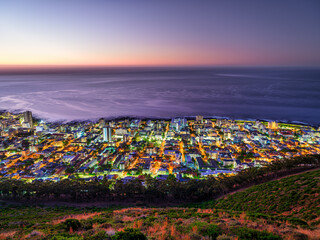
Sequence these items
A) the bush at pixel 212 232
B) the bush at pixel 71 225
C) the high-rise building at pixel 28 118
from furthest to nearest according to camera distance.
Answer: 1. the high-rise building at pixel 28 118
2. the bush at pixel 71 225
3. the bush at pixel 212 232

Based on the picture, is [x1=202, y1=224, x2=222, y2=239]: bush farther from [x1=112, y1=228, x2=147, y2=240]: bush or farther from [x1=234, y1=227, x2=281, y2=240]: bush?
[x1=112, y1=228, x2=147, y2=240]: bush

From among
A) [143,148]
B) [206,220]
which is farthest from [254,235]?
[143,148]

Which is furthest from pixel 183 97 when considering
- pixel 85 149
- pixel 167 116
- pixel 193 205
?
pixel 193 205

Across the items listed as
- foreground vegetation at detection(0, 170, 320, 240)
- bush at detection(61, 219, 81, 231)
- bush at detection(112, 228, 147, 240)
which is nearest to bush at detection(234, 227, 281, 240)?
foreground vegetation at detection(0, 170, 320, 240)

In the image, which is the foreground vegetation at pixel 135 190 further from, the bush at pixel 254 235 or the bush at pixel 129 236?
the bush at pixel 129 236

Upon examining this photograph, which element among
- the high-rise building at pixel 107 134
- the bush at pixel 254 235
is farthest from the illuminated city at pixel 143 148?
the bush at pixel 254 235

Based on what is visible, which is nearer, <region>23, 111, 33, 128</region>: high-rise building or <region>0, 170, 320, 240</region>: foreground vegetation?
<region>0, 170, 320, 240</region>: foreground vegetation

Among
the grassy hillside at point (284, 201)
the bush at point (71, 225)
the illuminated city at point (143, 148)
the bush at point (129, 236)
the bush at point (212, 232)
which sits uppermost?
the bush at point (129, 236)

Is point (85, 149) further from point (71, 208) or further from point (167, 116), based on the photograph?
point (167, 116)
